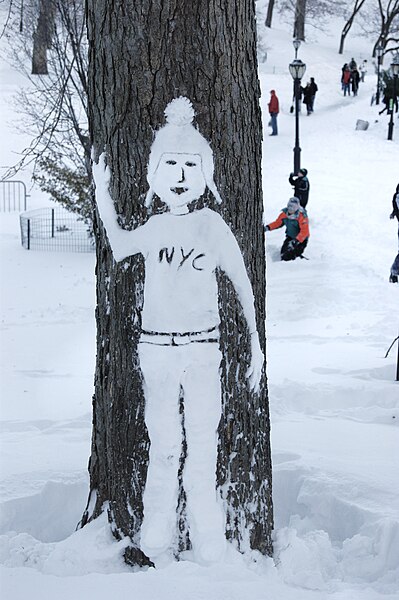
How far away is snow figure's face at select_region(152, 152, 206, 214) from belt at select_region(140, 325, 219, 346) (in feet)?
1.73

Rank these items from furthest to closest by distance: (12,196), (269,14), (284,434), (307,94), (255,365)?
(269,14)
(307,94)
(12,196)
(284,434)
(255,365)

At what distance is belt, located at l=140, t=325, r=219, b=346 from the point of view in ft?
11.6

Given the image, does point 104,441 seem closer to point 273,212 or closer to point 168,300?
point 168,300

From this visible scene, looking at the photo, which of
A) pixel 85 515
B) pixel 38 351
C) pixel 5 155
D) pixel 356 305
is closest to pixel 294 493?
pixel 85 515

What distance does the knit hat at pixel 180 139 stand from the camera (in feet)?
11.4

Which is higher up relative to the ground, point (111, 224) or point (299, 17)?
point (111, 224)

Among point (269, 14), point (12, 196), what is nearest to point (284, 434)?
point (12, 196)

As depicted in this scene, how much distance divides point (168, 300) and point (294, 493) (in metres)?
1.76

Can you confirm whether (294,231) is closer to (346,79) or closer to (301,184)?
(301,184)

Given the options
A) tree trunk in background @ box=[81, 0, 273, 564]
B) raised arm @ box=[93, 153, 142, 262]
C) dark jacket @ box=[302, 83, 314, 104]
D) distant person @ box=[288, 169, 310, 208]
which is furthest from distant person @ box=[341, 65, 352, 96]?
raised arm @ box=[93, 153, 142, 262]

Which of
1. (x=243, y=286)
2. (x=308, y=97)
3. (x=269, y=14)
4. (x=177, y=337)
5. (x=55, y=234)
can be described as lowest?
(x=55, y=234)

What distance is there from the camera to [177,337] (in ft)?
11.7

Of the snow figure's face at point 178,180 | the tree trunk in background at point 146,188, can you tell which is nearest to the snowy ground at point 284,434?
the tree trunk in background at point 146,188

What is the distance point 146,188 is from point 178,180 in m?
0.16
